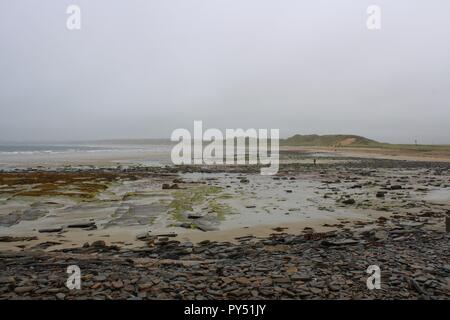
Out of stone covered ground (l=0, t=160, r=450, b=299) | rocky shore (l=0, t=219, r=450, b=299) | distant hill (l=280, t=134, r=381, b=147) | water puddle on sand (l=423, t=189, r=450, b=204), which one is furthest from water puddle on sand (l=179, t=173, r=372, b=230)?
distant hill (l=280, t=134, r=381, b=147)

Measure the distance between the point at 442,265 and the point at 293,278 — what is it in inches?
130

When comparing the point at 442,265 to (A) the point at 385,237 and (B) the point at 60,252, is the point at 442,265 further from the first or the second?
(B) the point at 60,252

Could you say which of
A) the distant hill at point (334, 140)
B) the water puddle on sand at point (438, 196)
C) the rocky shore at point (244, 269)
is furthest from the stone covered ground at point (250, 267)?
the distant hill at point (334, 140)

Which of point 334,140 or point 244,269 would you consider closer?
point 244,269

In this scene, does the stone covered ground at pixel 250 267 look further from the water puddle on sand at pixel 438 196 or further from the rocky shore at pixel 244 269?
the water puddle on sand at pixel 438 196

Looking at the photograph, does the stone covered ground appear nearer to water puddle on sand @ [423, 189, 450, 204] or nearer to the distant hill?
water puddle on sand @ [423, 189, 450, 204]

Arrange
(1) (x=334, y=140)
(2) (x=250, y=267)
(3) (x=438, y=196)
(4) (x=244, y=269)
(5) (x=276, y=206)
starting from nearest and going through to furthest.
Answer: (4) (x=244, y=269), (2) (x=250, y=267), (5) (x=276, y=206), (3) (x=438, y=196), (1) (x=334, y=140)

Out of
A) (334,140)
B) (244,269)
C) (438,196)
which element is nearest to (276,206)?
(244,269)

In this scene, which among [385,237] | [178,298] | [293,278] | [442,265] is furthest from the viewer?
[385,237]

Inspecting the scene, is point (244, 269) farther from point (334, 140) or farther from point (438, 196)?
point (334, 140)
